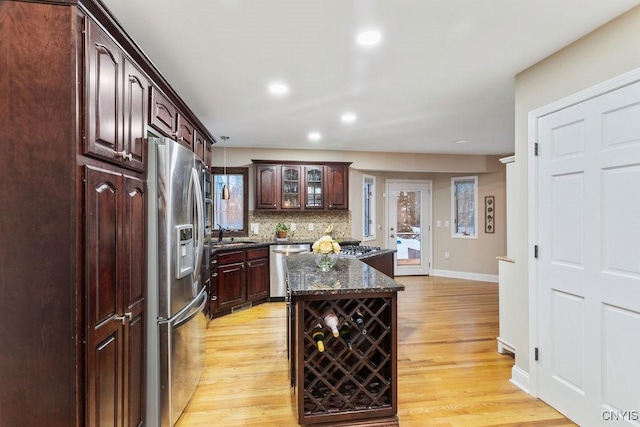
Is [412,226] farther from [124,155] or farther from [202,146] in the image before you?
[124,155]

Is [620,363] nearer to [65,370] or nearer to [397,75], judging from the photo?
[397,75]

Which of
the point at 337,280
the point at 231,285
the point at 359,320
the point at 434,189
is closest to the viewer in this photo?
the point at 359,320

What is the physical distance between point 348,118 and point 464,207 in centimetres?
406

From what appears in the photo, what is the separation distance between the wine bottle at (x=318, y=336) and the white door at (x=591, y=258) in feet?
5.47

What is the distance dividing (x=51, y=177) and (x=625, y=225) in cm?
281

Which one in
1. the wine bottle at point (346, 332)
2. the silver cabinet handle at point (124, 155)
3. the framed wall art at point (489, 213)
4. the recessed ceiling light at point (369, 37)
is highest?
the recessed ceiling light at point (369, 37)

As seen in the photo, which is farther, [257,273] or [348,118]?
[257,273]

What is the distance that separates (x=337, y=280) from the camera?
2066mm

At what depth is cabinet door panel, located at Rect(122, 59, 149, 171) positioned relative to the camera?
164 cm

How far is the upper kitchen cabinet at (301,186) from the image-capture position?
17.0 feet

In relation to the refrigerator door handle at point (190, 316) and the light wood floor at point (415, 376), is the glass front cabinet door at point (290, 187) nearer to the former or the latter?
the light wood floor at point (415, 376)

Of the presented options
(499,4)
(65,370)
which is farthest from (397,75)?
(65,370)

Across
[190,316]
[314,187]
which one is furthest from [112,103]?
[314,187]

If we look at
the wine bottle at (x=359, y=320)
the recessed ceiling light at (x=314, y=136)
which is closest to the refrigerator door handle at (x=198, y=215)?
the wine bottle at (x=359, y=320)
